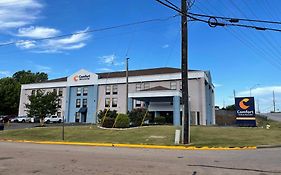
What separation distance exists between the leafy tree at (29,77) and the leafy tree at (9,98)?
1471cm

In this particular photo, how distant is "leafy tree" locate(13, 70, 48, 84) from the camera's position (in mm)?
107188

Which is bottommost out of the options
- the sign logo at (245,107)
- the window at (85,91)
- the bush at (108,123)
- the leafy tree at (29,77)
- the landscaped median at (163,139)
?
the landscaped median at (163,139)

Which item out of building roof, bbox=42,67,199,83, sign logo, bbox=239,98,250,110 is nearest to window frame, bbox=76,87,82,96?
building roof, bbox=42,67,199,83

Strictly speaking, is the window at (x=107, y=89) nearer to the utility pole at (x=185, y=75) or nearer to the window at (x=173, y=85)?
the window at (x=173, y=85)

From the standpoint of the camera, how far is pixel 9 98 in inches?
3433

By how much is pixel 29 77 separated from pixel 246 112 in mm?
88631

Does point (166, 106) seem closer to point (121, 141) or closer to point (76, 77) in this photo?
point (76, 77)

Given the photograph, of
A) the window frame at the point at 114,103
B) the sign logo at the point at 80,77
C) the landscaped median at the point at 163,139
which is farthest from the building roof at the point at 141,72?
the landscaped median at the point at 163,139

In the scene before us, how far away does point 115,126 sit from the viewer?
32.7 metres

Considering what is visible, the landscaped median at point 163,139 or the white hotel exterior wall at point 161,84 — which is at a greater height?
the white hotel exterior wall at point 161,84

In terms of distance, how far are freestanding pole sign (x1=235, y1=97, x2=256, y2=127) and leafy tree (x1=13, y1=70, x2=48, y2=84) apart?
84541mm

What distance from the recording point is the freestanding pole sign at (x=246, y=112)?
112ft

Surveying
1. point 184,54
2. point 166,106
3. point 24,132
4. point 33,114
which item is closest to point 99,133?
point 24,132

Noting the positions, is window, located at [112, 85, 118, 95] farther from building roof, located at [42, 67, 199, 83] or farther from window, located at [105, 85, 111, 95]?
building roof, located at [42, 67, 199, 83]
